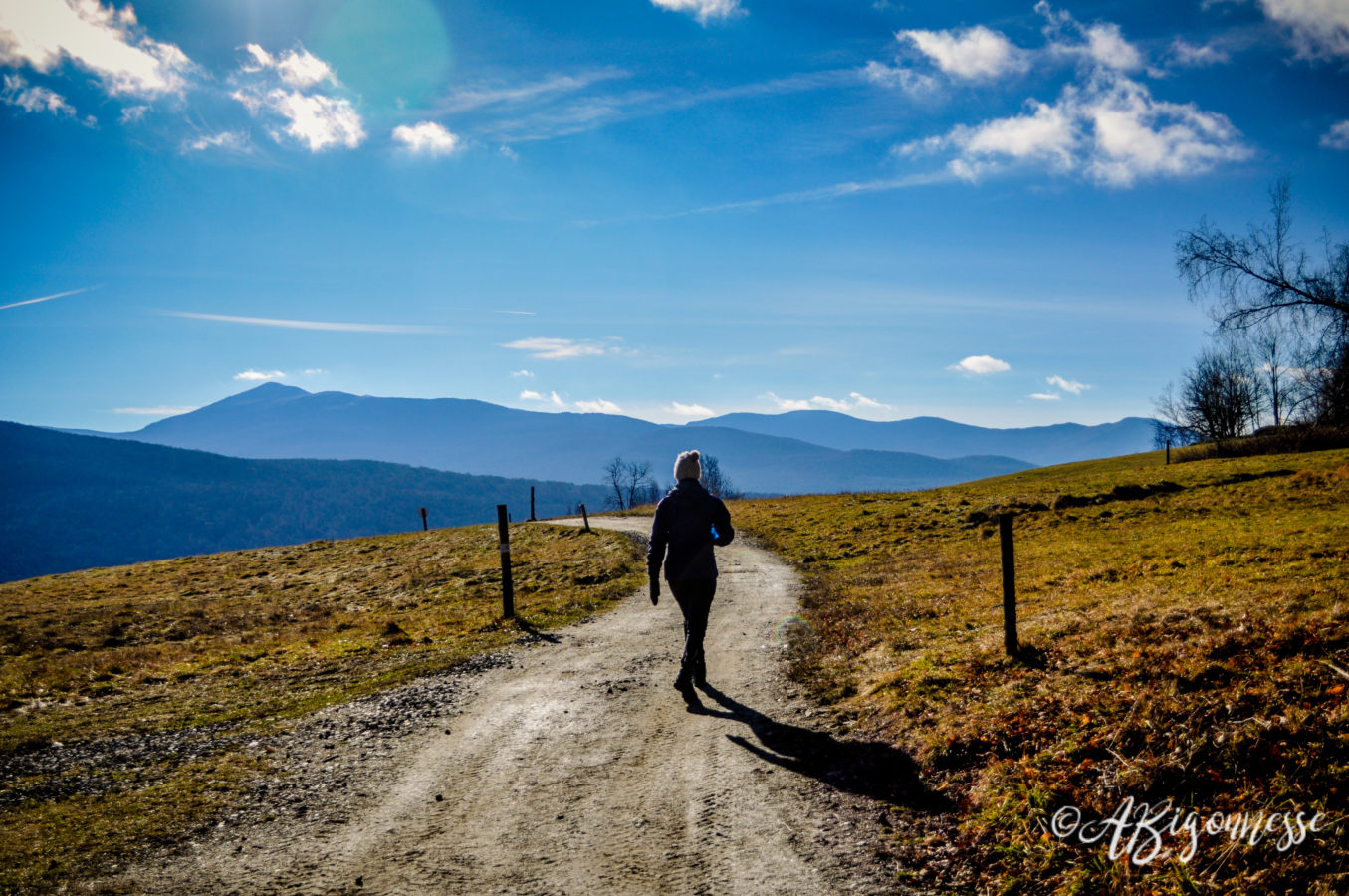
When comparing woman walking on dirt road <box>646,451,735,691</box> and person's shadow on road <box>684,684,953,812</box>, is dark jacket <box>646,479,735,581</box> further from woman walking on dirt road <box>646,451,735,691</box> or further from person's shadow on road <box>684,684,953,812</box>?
person's shadow on road <box>684,684,953,812</box>

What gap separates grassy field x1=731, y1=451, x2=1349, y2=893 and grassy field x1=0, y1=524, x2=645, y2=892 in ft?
22.7

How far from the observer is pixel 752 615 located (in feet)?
51.1

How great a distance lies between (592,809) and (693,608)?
11.9 feet

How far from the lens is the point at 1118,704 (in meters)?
6.48

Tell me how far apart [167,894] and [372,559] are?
3831 cm

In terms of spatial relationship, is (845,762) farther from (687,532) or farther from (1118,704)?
(687,532)

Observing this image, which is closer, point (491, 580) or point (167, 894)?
point (167, 894)

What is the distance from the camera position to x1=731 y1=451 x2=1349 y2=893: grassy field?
4.78 metres

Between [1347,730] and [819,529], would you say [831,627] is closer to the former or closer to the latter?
[1347,730]

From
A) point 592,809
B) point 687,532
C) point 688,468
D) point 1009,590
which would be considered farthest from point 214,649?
point 1009,590

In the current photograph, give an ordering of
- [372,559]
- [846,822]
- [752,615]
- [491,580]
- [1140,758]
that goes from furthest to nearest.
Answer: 1. [372,559]
2. [491,580]
3. [752,615]
4. [846,822]
5. [1140,758]

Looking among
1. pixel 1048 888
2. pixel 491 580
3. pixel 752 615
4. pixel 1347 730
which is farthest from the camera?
pixel 491 580

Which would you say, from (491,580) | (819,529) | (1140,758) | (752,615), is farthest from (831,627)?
(819,529)

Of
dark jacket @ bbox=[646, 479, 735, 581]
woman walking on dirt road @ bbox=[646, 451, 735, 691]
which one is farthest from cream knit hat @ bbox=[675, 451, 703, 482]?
dark jacket @ bbox=[646, 479, 735, 581]
